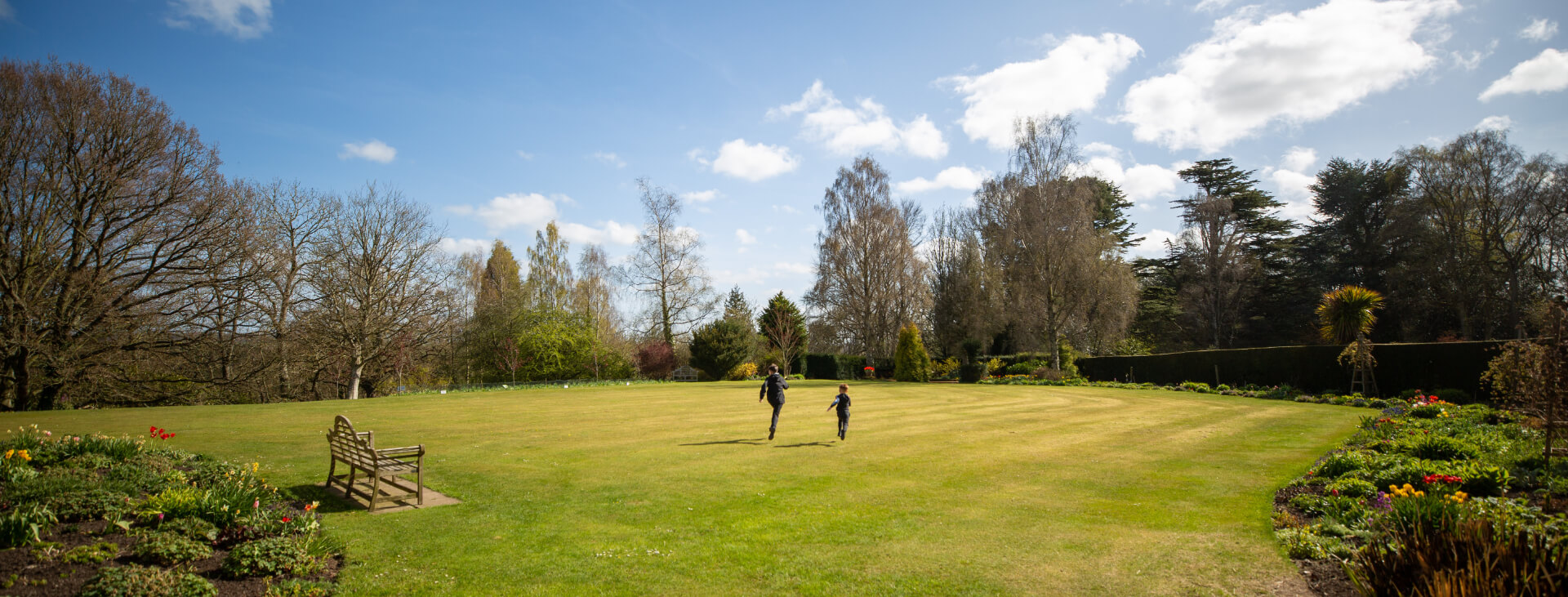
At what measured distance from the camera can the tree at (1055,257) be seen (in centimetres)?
3641

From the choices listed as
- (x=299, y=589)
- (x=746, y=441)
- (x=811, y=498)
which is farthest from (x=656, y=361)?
(x=299, y=589)

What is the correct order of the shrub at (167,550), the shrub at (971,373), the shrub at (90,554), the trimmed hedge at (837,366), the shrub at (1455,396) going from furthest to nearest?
the trimmed hedge at (837,366) < the shrub at (971,373) < the shrub at (1455,396) < the shrub at (167,550) < the shrub at (90,554)

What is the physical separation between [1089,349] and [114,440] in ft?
142

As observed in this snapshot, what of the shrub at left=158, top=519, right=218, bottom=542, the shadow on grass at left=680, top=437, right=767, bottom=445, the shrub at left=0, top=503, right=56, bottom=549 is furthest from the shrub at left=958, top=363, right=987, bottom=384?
the shrub at left=0, top=503, right=56, bottom=549

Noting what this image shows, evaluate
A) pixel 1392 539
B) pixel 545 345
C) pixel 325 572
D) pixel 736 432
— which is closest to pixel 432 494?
pixel 325 572

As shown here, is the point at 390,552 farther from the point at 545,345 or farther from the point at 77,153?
the point at 545,345

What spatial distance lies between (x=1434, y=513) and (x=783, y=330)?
35.9 m

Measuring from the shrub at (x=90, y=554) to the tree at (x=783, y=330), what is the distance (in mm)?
35034

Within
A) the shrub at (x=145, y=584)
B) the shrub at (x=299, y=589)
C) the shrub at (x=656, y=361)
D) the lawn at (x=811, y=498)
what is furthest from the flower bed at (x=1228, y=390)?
the shrub at (x=145, y=584)

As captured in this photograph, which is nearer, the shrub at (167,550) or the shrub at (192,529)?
the shrub at (167,550)

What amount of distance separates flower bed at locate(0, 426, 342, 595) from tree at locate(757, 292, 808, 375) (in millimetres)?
33695

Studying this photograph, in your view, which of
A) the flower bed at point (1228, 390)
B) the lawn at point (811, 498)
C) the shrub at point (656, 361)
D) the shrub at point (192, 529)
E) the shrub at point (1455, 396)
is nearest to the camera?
the shrub at point (192, 529)

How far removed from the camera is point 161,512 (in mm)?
5340

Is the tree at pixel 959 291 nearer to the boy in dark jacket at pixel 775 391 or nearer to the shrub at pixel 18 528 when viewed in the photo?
the boy in dark jacket at pixel 775 391
